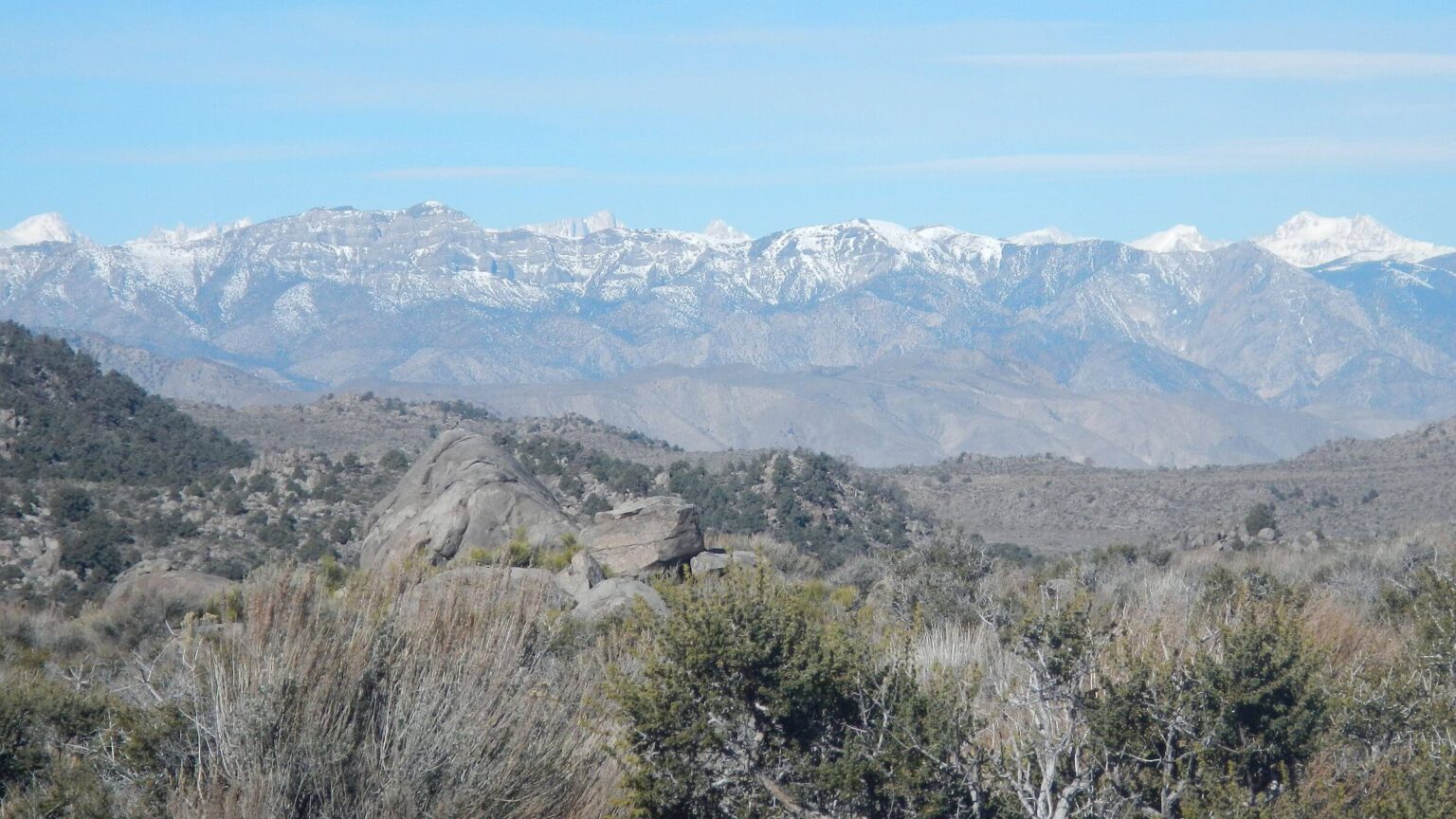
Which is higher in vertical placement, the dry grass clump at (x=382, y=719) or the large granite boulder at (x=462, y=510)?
the dry grass clump at (x=382, y=719)

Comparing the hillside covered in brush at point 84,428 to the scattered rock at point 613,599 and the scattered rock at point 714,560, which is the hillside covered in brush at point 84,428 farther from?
the scattered rock at point 613,599

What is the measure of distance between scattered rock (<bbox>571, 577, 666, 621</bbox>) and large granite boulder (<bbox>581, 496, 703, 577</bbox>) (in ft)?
11.6

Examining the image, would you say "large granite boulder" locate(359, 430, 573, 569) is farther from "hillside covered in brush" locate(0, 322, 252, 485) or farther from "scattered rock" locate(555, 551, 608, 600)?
"hillside covered in brush" locate(0, 322, 252, 485)

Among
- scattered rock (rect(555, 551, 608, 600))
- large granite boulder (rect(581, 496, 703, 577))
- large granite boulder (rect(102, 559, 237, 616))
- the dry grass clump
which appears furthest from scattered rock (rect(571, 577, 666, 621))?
the dry grass clump

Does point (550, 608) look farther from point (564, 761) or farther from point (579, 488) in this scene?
point (579, 488)

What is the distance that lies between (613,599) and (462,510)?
8.84 meters

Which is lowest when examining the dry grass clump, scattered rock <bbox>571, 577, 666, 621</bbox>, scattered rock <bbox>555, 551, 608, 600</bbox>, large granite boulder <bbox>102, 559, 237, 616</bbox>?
large granite boulder <bbox>102, 559, 237, 616</bbox>

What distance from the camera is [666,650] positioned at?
930 cm

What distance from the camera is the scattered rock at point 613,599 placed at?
16.2 m

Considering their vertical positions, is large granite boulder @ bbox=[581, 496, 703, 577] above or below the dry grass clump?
below

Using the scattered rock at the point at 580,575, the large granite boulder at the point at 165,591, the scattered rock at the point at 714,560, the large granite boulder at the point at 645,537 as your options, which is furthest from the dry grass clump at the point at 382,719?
the large granite boulder at the point at 645,537

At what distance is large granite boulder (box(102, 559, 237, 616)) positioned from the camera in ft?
68.4

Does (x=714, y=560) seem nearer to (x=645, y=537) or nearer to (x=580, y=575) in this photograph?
(x=645, y=537)

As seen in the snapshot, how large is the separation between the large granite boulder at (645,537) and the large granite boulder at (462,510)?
1.46 m
